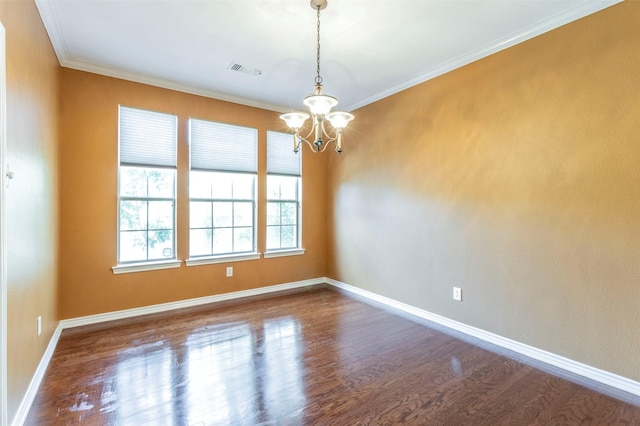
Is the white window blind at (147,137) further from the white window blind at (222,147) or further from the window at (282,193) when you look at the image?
the window at (282,193)

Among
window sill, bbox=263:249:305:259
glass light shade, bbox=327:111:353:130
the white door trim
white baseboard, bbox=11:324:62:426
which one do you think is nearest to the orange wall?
white baseboard, bbox=11:324:62:426

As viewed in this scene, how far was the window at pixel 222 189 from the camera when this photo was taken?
3.97 m

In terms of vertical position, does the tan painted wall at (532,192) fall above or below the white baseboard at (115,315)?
above

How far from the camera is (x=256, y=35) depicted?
268 centimetres

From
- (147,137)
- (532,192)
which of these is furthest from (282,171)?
(532,192)

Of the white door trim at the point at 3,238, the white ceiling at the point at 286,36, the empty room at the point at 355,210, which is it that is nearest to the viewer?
the white door trim at the point at 3,238

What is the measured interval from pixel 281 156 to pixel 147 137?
1.77 metres

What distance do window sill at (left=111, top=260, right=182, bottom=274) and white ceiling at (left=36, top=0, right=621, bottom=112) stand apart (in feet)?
6.99

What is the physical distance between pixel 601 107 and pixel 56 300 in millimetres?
4974

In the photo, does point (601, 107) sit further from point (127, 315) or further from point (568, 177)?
point (127, 315)

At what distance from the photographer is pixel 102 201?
11.0ft

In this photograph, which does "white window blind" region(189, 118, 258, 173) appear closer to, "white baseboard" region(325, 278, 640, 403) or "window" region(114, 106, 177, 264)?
"window" region(114, 106, 177, 264)

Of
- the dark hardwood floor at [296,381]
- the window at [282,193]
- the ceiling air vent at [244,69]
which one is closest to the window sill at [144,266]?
the dark hardwood floor at [296,381]

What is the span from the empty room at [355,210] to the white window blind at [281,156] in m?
0.11
